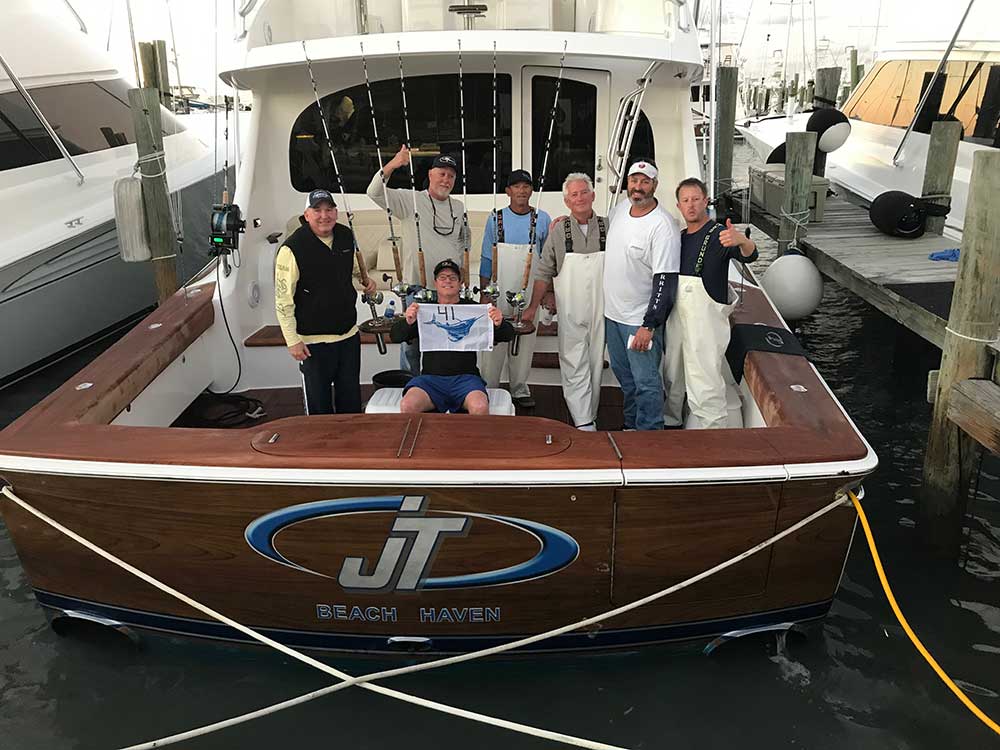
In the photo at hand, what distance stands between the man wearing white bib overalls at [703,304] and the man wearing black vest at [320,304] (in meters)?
1.70

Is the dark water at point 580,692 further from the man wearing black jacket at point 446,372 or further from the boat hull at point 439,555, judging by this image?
the man wearing black jacket at point 446,372

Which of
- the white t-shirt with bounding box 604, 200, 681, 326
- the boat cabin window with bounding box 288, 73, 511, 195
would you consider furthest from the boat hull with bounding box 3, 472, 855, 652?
the boat cabin window with bounding box 288, 73, 511, 195

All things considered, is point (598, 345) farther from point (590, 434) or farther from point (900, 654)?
point (900, 654)

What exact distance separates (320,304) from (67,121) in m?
6.49

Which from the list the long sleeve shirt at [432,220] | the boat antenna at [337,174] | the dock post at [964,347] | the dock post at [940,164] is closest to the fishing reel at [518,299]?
the long sleeve shirt at [432,220]

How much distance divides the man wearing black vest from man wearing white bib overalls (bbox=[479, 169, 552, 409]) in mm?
792

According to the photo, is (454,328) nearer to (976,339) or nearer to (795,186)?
(976,339)

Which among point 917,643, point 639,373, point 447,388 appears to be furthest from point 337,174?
point 917,643

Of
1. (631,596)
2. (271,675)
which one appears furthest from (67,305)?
(631,596)

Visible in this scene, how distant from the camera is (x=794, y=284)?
6.92 meters

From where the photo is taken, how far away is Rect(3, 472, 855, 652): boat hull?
304cm

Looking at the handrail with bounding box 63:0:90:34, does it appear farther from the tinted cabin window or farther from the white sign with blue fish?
the white sign with blue fish

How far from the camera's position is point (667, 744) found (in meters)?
3.29

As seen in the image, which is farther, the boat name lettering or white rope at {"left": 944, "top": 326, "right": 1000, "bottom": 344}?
white rope at {"left": 944, "top": 326, "right": 1000, "bottom": 344}
